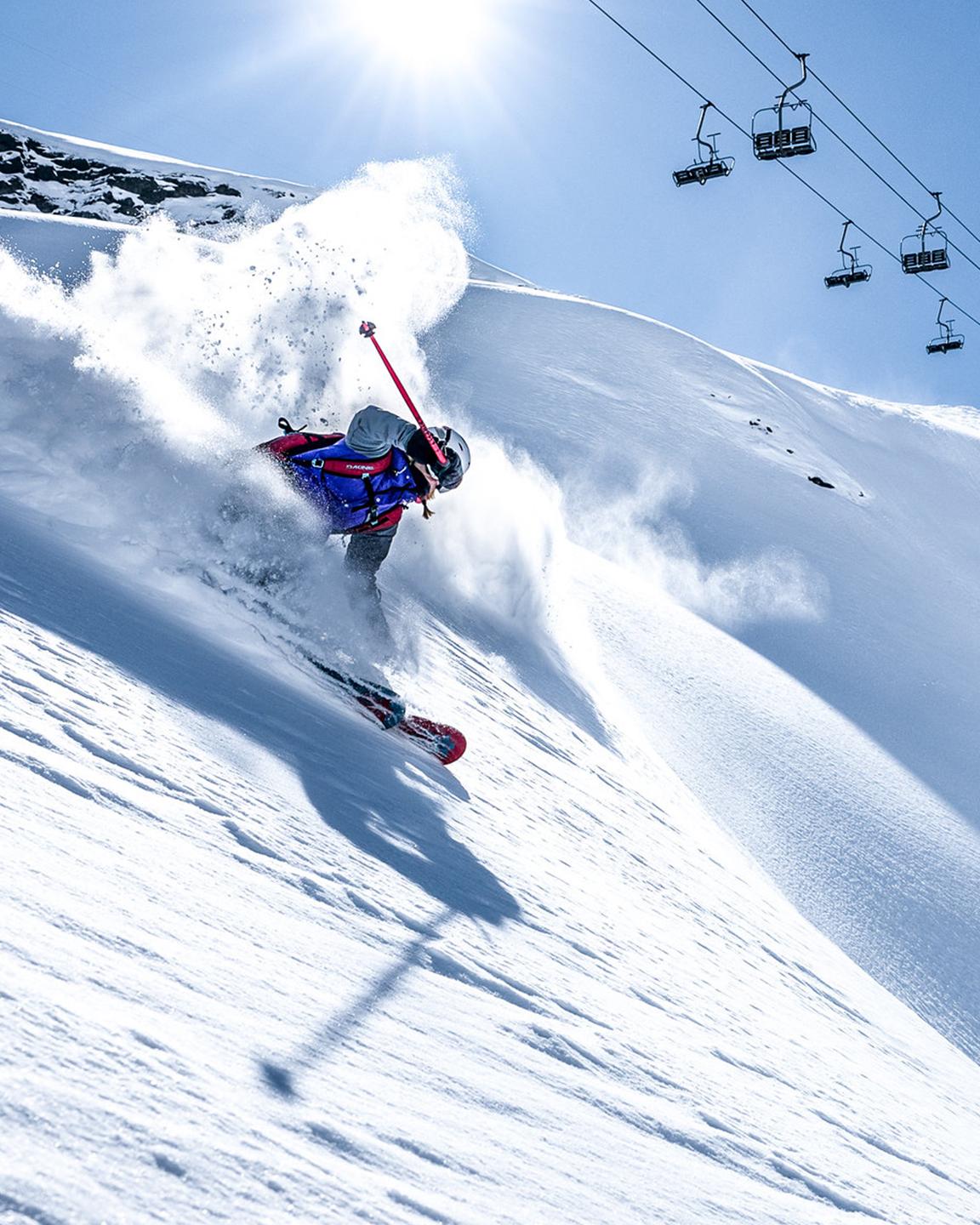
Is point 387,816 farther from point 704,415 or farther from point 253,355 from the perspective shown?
point 704,415

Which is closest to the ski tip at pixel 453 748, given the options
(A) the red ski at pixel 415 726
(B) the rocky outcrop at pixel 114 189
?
(A) the red ski at pixel 415 726

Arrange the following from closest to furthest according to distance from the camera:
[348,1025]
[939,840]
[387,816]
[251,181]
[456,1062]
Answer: [348,1025] → [456,1062] → [387,816] → [939,840] → [251,181]

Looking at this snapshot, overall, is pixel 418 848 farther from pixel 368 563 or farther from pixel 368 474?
pixel 368 474

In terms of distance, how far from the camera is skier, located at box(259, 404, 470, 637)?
6465 millimetres

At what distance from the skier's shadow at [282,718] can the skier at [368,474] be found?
5.43 feet

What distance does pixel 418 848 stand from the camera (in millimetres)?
3945

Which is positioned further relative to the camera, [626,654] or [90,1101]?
[626,654]

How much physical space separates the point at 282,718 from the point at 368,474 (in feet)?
8.07

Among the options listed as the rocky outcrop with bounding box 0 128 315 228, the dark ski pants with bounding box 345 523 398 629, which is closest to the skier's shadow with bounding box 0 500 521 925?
the dark ski pants with bounding box 345 523 398 629

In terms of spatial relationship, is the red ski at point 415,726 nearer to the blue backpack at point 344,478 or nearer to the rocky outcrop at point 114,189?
the blue backpack at point 344,478

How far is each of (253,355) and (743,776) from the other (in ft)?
21.7

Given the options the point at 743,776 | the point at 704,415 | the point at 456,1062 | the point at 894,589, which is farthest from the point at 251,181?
the point at 456,1062

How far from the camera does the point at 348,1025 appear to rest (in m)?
2.22

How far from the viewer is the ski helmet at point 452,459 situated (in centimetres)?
659
